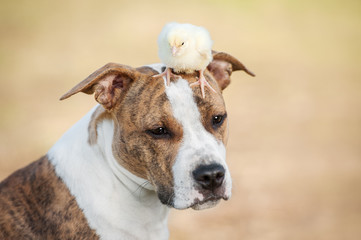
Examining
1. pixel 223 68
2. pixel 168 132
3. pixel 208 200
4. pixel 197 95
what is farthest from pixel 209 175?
pixel 223 68

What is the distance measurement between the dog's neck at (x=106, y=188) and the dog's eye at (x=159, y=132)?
0.30m

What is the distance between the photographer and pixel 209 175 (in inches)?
146

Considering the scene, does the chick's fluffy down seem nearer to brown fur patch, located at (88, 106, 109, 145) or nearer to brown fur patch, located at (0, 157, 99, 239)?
brown fur patch, located at (88, 106, 109, 145)

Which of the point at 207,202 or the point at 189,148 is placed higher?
the point at 189,148

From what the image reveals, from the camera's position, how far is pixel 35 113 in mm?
11453

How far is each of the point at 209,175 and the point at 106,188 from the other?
0.76 m

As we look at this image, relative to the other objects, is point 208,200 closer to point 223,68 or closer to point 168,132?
point 168,132

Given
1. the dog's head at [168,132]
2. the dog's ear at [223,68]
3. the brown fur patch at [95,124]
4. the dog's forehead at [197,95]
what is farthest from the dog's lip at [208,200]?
the dog's ear at [223,68]

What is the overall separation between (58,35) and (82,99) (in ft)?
18.2

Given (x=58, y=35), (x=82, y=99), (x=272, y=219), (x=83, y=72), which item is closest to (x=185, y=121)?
(x=272, y=219)

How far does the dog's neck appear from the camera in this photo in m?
3.96

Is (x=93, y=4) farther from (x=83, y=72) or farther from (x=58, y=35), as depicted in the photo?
(x=83, y=72)

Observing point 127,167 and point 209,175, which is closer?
point 209,175

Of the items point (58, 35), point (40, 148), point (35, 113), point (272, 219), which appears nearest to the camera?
point (272, 219)
